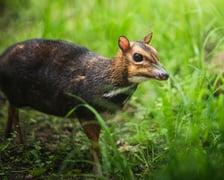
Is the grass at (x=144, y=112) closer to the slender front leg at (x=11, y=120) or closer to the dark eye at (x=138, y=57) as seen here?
the slender front leg at (x=11, y=120)

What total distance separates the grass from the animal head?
178mm

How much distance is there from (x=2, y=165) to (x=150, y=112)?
5.37 feet

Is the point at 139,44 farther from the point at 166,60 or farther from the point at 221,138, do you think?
the point at 166,60

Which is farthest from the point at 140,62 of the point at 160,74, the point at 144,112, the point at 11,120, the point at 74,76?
the point at 11,120

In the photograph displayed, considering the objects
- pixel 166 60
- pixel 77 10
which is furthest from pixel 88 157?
pixel 77 10

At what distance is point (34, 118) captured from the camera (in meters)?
5.34

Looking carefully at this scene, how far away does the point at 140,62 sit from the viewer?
3955 millimetres

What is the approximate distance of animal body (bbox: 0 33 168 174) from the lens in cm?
402

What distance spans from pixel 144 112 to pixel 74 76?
112cm

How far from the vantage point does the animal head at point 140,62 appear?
3.89 metres

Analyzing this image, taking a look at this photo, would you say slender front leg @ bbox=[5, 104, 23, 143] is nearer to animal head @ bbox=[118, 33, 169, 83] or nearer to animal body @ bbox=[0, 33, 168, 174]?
animal body @ bbox=[0, 33, 168, 174]

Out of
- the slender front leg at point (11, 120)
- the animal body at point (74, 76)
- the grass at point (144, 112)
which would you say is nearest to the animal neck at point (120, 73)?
the animal body at point (74, 76)

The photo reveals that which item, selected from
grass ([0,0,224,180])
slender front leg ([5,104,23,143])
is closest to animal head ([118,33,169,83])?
grass ([0,0,224,180])

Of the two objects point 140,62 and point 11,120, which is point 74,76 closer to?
point 140,62
